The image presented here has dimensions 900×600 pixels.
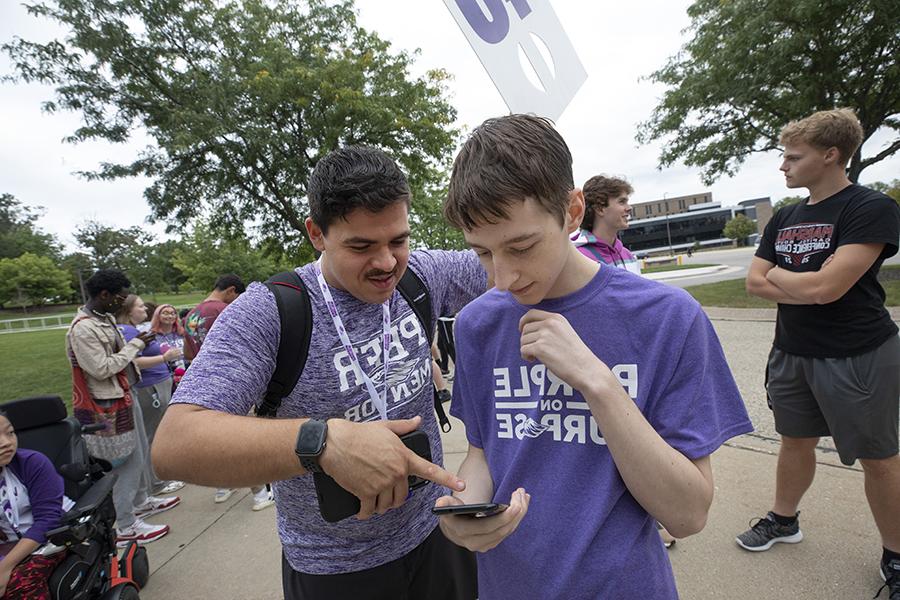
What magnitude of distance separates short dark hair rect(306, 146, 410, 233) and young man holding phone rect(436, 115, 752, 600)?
0.92ft

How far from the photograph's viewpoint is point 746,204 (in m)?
94.2

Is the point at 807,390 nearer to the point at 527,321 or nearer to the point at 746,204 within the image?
the point at 527,321

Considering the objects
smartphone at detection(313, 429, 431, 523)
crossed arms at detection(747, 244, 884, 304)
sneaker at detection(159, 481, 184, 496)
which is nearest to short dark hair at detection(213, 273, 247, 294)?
sneaker at detection(159, 481, 184, 496)

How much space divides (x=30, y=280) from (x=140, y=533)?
3132 inches

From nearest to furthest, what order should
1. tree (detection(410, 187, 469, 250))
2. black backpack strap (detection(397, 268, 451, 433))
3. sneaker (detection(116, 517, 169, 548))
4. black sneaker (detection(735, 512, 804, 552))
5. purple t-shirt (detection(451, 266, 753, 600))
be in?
purple t-shirt (detection(451, 266, 753, 600)), black backpack strap (detection(397, 268, 451, 433)), black sneaker (detection(735, 512, 804, 552)), sneaker (detection(116, 517, 169, 548)), tree (detection(410, 187, 469, 250))

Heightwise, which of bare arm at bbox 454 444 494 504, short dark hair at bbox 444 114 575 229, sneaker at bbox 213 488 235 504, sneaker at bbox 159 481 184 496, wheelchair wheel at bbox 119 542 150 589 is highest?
short dark hair at bbox 444 114 575 229

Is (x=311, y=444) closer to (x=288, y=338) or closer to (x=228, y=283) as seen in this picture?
(x=288, y=338)

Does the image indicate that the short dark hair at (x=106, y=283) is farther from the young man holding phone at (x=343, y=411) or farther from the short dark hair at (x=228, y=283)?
the young man holding phone at (x=343, y=411)

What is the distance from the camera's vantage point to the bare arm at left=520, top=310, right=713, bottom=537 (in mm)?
988

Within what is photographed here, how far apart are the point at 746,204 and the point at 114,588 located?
114760 mm

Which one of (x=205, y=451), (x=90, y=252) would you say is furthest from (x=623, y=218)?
(x=90, y=252)

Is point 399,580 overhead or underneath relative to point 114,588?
overhead

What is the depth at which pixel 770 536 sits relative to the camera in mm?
2732

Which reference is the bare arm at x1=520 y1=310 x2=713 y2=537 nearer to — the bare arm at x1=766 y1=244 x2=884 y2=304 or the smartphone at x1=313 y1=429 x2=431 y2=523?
the smartphone at x1=313 y1=429 x2=431 y2=523
